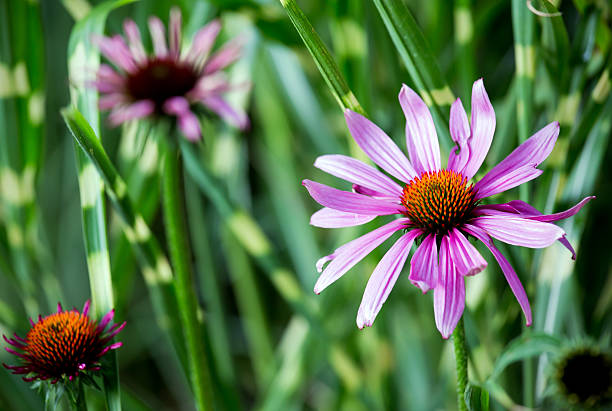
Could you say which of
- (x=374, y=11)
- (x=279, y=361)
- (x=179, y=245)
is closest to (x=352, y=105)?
(x=179, y=245)

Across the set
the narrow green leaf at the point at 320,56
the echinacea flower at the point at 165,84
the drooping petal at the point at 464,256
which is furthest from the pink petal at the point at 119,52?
the drooping petal at the point at 464,256

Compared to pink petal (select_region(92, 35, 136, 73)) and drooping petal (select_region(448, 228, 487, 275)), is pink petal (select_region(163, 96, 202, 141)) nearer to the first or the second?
pink petal (select_region(92, 35, 136, 73))

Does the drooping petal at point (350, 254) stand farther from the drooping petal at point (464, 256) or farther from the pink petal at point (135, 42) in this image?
the pink petal at point (135, 42)

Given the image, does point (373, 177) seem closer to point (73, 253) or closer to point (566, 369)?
point (566, 369)

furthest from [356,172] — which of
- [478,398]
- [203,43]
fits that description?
[203,43]

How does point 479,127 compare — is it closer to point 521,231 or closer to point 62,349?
point 521,231

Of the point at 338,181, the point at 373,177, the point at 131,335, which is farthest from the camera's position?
the point at 131,335
